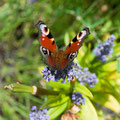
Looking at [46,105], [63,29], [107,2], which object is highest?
[107,2]

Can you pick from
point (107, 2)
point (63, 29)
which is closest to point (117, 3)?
point (107, 2)

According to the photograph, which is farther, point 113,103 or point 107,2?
point 107,2

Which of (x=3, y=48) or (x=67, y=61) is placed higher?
(x=3, y=48)

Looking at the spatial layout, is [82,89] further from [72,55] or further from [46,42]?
[46,42]

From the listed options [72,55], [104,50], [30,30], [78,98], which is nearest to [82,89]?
[78,98]

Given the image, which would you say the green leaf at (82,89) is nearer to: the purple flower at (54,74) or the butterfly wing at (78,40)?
the purple flower at (54,74)

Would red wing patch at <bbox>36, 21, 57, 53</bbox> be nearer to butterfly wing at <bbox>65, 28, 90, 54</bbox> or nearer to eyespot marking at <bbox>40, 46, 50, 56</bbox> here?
eyespot marking at <bbox>40, 46, 50, 56</bbox>

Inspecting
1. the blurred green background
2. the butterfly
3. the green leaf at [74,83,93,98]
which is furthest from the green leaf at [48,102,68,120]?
the blurred green background

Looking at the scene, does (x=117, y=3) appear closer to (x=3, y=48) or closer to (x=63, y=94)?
(x=63, y=94)
